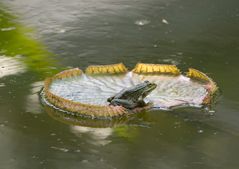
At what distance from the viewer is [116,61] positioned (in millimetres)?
5824

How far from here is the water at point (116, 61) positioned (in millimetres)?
3920

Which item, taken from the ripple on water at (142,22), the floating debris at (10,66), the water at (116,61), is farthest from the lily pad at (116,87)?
the ripple on water at (142,22)

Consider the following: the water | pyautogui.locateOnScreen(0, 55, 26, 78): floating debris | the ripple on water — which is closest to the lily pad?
the water

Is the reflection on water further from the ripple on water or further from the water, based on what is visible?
the ripple on water

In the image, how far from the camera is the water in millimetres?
3920

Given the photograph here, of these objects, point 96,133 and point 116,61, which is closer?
point 96,133

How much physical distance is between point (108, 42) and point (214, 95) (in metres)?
1.81

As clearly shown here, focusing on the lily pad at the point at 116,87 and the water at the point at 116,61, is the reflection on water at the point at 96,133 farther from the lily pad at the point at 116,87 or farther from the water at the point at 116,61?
the lily pad at the point at 116,87

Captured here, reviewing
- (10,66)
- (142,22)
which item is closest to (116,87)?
(10,66)

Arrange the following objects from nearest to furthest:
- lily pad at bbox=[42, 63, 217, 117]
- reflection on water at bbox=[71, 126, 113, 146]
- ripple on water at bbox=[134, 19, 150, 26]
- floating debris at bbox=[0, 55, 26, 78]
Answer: reflection on water at bbox=[71, 126, 113, 146] → lily pad at bbox=[42, 63, 217, 117] → floating debris at bbox=[0, 55, 26, 78] → ripple on water at bbox=[134, 19, 150, 26]

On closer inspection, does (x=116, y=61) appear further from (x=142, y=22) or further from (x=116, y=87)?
(x=142, y=22)

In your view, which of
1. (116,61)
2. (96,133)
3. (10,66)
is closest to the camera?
(96,133)

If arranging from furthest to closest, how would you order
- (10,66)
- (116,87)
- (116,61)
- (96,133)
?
(116,61) → (10,66) → (116,87) → (96,133)

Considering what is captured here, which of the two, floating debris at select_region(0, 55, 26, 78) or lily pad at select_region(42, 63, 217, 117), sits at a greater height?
lily pad at select_region(42, 63, 217, 117)
